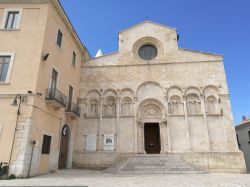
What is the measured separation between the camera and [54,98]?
11789 millimetres

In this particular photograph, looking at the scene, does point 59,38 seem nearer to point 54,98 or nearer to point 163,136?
point 54,98

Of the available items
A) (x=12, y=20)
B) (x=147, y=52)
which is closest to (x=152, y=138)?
(x=147, y=52)

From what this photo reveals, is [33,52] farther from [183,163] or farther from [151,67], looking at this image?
[183,163]

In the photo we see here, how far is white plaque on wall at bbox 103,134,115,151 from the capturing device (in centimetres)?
1548

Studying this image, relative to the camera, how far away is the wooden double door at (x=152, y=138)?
16328 millimetres

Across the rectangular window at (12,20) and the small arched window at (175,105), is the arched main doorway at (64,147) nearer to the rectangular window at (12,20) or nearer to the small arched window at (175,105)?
the rectangular window at (12,20)

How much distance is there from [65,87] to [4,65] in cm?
437

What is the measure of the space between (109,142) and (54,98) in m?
6.05

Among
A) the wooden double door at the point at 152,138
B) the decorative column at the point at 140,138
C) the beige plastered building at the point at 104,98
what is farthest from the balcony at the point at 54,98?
the wooden double door at the point at 152,138

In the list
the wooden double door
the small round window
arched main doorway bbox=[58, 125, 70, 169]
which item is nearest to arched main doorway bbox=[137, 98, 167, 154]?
the wooden double door

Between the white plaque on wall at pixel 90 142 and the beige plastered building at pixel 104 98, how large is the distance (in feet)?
0.26

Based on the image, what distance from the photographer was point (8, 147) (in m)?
9.72

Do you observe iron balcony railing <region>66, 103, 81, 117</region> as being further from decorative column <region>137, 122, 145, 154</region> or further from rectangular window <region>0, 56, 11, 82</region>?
decorative column <region>137, 122, 145, 154</region>

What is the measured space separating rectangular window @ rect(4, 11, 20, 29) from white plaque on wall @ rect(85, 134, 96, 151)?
943cm
